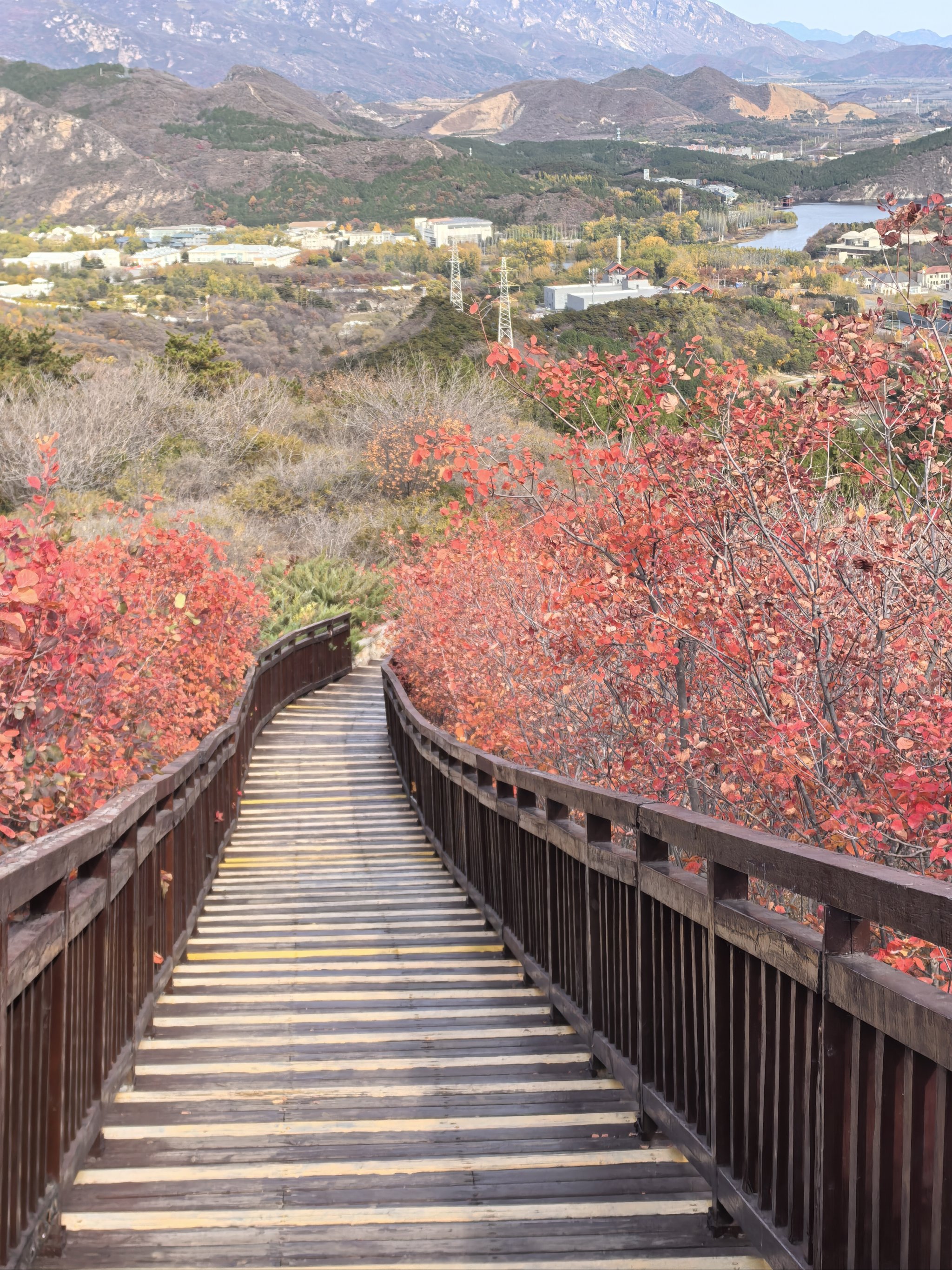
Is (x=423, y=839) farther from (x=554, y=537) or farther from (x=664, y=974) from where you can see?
(x=664, y=974)

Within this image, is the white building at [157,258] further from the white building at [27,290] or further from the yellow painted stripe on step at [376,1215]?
the yellow painted stripe on step at [376,1215]

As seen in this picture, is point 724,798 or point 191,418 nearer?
point 724,798

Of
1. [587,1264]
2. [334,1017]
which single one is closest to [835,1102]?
[587,1264]

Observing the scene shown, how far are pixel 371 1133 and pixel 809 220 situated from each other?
164m

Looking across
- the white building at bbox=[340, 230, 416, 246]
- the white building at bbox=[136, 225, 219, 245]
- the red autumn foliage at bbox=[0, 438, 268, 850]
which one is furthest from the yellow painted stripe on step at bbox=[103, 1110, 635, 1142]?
the white building at bbox=[136, 225, 219, 245]

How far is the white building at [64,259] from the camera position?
508 ft

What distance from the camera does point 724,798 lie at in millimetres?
6660

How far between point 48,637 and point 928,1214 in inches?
275

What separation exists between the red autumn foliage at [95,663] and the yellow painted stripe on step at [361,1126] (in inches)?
105

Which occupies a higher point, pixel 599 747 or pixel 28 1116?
pixel 28 1116

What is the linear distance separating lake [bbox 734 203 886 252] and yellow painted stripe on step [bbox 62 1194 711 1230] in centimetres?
12184

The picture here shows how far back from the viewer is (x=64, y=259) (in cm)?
15962

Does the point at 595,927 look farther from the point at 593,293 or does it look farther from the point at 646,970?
the point at 593,293

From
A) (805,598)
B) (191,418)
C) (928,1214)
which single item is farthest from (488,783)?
(191,418)
